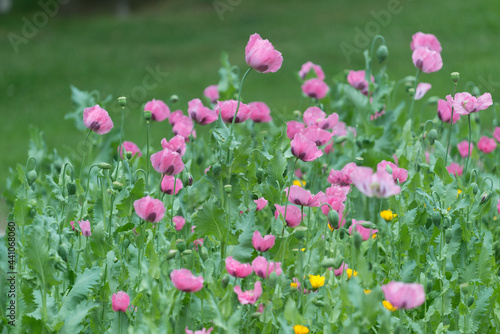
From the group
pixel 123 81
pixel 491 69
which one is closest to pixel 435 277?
pixel 491 69

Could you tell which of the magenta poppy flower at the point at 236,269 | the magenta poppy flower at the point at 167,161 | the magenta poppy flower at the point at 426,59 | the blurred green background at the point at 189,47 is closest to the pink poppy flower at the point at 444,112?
the magenta poppy flower at the point at 426,59

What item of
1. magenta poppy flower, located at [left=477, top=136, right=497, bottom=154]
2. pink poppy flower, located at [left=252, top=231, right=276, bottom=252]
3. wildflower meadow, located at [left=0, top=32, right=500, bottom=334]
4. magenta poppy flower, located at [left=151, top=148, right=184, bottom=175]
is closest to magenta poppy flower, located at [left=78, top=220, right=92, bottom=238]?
wildflower meadow, located at [left=0, top=32, right=500, bottom=334]

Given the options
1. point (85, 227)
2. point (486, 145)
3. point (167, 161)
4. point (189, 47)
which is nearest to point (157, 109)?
point (85, 227)

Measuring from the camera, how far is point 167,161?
2.29 m

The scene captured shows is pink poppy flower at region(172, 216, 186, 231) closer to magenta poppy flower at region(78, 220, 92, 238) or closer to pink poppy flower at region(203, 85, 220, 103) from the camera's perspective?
magenta poppy flower at region(78, 220, 92, 238)

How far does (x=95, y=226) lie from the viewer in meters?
2.56

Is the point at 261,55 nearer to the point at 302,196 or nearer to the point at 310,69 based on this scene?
the point at 302,196

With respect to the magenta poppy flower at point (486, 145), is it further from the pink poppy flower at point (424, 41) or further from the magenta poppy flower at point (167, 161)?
the magenta poppy flower at point (167, 161)

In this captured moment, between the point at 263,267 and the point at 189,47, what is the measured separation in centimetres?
1008

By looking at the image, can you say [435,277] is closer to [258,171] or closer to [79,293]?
[258,171]

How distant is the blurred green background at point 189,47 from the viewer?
338 inches

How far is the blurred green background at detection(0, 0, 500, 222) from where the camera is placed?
338 inches

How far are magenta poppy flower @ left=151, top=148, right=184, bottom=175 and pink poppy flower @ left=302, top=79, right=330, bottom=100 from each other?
145 centimetres

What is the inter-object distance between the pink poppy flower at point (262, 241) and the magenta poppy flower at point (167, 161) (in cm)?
32
